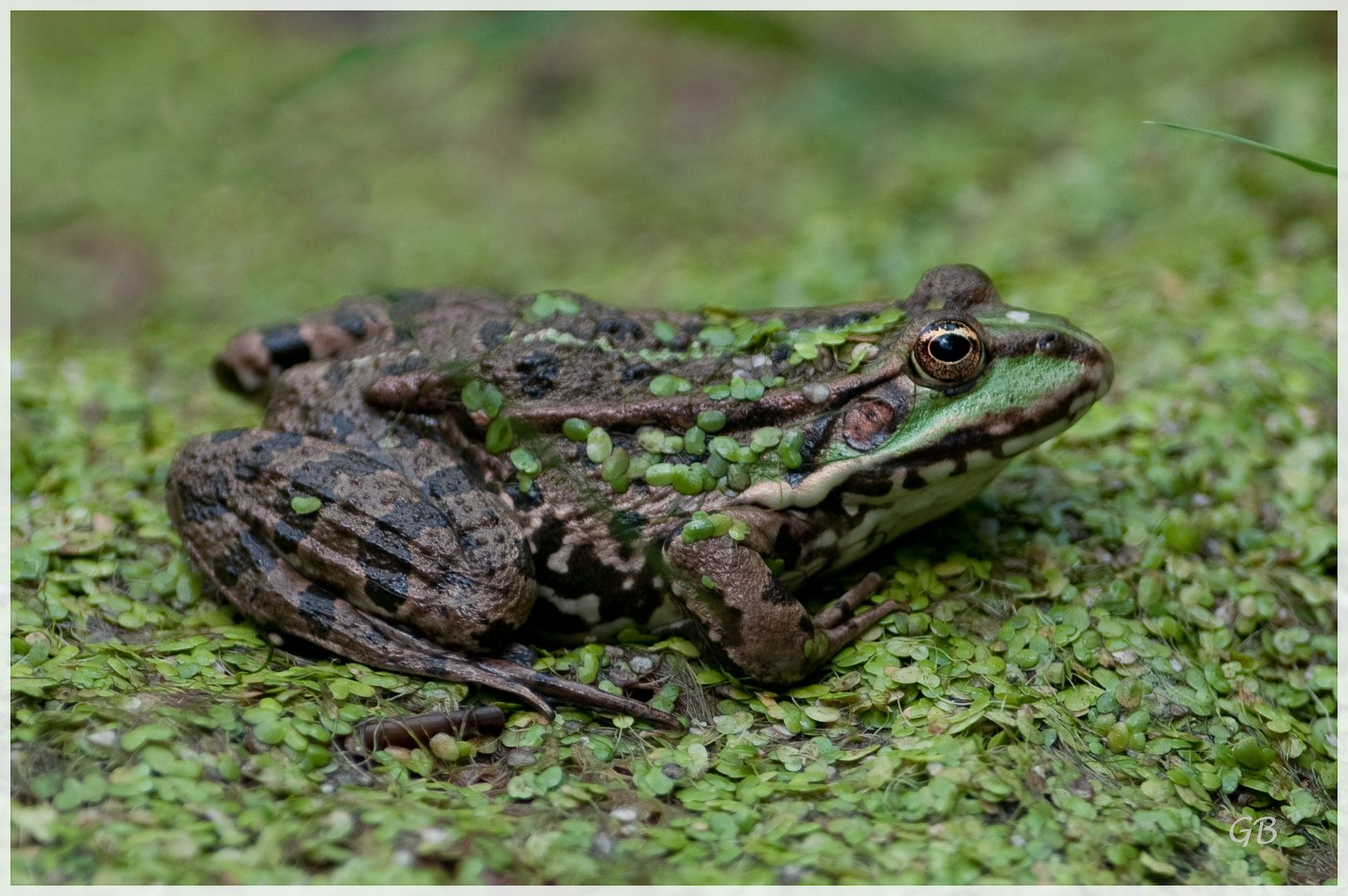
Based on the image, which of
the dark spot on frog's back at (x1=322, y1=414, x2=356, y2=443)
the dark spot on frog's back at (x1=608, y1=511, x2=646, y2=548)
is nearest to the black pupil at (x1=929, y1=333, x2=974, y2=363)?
the dark spot on frog's back at (x1=608, y1=511, x2=646, y2=548)

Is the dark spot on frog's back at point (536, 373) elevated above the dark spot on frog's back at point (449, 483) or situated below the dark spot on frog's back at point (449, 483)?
above

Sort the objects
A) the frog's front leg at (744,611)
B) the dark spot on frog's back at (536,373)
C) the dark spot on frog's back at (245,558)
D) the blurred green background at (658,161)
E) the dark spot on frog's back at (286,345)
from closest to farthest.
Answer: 1. the frog's front leg at (744,611)
2. the dark spot on frog's back at (245,558)
3. the dark spot on frog's back at (536,373)
4. the dark spot on frog's back at (286,345)
5. the blurred green background at (658,161)

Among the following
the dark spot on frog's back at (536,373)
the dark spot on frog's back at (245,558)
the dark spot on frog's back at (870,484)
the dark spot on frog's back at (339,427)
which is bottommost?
the dark spot on frog's back at (245,558)

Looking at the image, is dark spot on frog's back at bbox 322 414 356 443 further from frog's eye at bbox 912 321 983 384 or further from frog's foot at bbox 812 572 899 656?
frog's eye at bbox 912 321 983 384

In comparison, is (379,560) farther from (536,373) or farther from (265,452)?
(536,373)

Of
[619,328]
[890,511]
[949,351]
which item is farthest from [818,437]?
[619,328]

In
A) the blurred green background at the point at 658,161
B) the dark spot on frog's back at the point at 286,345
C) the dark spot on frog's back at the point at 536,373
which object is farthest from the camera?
the blurred green background at the point at 658,161

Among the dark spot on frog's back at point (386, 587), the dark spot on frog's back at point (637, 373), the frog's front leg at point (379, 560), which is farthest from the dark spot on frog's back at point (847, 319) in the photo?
the dark spot on frog's back at point (386, 587)

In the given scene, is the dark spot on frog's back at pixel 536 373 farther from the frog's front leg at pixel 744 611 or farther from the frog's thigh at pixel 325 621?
the frog's thigh at pixel 325 621
